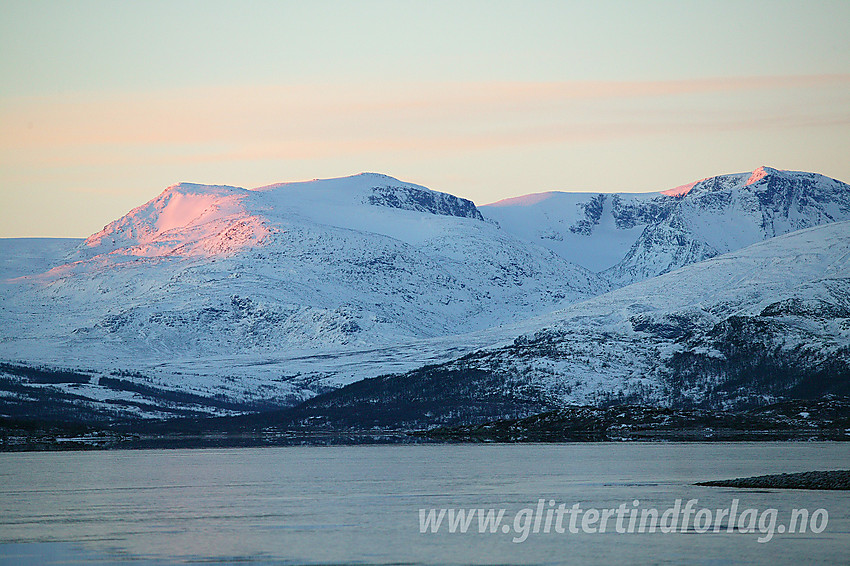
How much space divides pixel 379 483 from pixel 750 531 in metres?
57.6

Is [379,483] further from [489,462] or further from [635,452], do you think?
[635,452]

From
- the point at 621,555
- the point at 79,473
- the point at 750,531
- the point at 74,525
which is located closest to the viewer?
the point at 621,555

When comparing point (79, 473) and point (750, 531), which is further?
point (79, 473)

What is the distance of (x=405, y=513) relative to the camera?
324 feet

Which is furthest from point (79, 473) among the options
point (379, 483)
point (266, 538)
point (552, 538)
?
point (552, 538)

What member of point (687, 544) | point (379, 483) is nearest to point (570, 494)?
point (379, 483)

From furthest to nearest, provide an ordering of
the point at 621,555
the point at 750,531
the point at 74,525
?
the point at 74,525 < the point at 750,531 < the point at 621,555

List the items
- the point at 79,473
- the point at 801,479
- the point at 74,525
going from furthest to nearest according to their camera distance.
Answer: the point at 79,473
the point at 801,479
the point at 74,525

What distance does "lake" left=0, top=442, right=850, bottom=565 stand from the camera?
75.5 metres

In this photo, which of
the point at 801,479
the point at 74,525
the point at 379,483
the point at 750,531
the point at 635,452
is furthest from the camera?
the point at 635,452

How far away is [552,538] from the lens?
81.9 meters

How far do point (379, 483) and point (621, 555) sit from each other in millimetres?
61653

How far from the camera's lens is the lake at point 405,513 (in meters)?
75.5

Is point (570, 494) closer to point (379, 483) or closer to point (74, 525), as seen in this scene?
point (379, 483)
